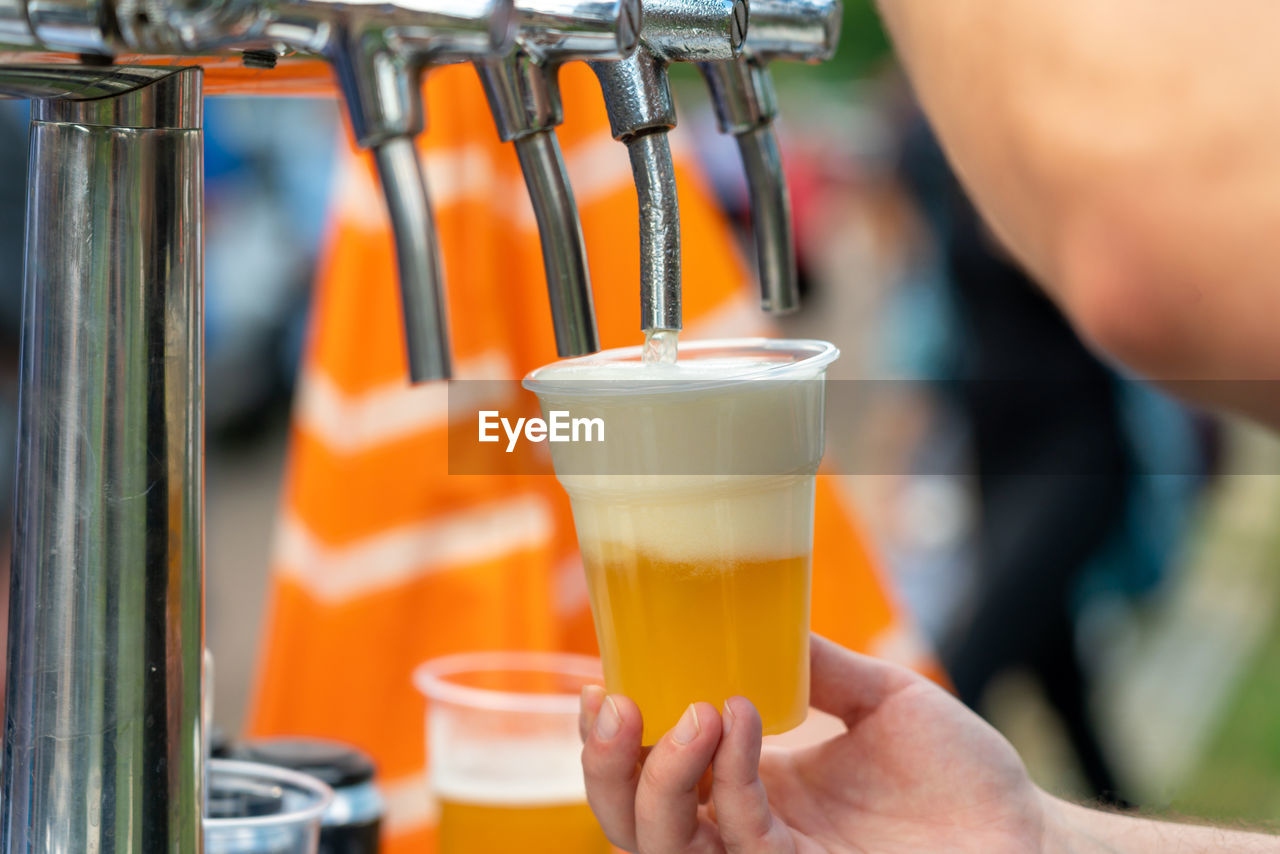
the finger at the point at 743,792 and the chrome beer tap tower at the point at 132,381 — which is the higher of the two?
the chrome beer tap tower at the point at 132,381

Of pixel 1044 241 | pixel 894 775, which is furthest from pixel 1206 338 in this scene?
pixel 894 775

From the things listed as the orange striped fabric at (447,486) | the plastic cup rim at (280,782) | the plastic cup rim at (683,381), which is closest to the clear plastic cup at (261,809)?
the plastic cup rim at (280,782)

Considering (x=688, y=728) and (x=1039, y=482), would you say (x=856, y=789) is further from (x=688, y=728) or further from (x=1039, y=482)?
(x=1039, y=482)

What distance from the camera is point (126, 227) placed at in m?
0.53

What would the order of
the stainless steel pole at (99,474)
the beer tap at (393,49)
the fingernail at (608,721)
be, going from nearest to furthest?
the beer tap at (393,49) → the stainless steel pole at (99,474) → the fingernail at (608,721)

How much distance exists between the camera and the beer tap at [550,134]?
1.49ft

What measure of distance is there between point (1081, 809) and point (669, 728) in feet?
1.10

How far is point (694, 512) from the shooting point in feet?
1.95

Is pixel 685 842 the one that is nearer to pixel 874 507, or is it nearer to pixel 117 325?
pixel 117 325

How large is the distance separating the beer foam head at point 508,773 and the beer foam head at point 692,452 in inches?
9.0

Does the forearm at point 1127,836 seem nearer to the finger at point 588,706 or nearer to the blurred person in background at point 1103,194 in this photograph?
the blurred person in background at point 1103,194

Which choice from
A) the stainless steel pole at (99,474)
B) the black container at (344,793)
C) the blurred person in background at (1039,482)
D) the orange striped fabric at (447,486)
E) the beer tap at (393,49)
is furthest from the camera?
the blurred person in background at (1039,482)

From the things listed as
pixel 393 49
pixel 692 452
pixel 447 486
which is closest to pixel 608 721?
pixel 692 452

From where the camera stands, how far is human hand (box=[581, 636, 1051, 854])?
66 centimetres
